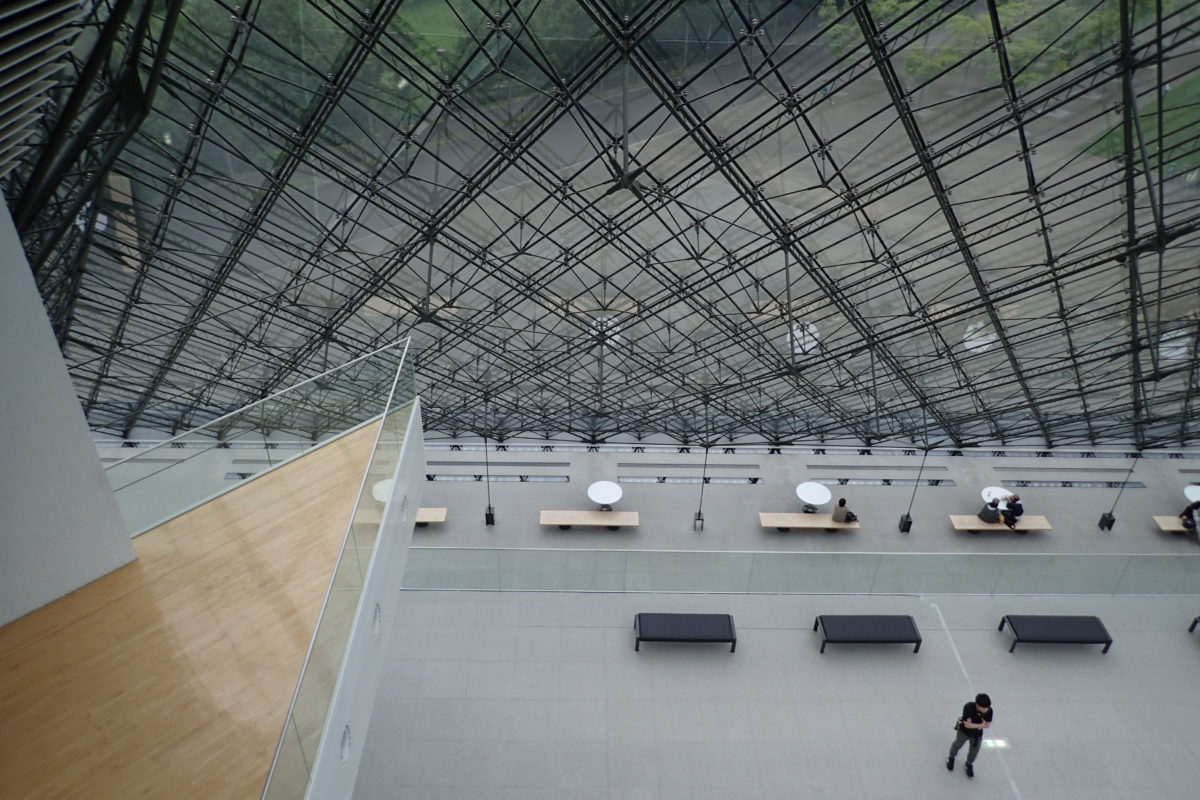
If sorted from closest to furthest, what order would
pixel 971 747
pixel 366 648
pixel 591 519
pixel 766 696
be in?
pixel 366 648 → pixel 971 747 → pixel 766 696 → pixel 591 519


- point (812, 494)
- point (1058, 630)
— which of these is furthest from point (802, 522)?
point (1058, 630)

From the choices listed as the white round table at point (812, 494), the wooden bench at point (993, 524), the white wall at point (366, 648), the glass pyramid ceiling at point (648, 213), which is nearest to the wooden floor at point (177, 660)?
the white wall at point (366, 648)

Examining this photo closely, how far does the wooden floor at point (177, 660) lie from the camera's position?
4887 millimetres

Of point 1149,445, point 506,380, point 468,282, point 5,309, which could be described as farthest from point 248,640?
point 1149,445

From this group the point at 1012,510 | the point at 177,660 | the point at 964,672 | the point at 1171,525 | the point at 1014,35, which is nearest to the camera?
the point at 177,660

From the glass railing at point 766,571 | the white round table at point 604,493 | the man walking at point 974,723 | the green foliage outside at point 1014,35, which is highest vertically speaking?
the green foliage outside at point 1014,35

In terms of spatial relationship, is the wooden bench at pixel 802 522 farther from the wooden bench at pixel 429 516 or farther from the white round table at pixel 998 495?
the wooden bench at pixel 429 516

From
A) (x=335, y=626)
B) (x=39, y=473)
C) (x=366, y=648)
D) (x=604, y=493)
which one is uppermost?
(x=39, y=473)

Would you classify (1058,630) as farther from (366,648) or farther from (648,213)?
(366,648)

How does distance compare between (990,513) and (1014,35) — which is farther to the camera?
(990,513)

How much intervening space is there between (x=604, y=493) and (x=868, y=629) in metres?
5.93

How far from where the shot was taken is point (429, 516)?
50.4ft

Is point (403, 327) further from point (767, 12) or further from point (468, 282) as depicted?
point (767, 12)

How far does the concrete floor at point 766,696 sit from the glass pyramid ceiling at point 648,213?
16.7ft
